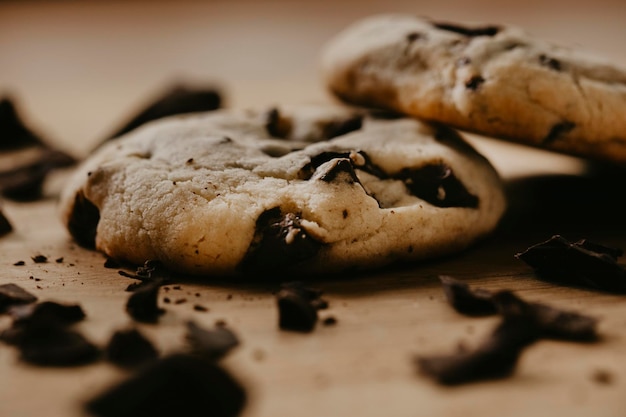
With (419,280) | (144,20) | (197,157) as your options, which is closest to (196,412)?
(419,280)

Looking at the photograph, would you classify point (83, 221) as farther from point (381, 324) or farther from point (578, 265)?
point (578, 265)

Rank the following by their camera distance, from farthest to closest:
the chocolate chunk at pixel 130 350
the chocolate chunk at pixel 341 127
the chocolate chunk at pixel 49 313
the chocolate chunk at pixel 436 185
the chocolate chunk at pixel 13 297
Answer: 1. the chocolate chunk at pixel 341 127
2. the chocolate chunk at pixel 436 185
3. the chocolate chunk at pixel 13 297
4. the chocolate chunk at pixel 49 313
5. the chocolate chunk at pixel 130 350

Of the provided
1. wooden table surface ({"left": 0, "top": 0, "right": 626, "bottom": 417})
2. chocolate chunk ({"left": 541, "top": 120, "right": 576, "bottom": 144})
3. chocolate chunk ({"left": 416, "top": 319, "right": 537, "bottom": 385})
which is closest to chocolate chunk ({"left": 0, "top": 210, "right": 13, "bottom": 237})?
wooden table surface ({"left": 0, "top": 0, "right": 626, "bottom": 417})

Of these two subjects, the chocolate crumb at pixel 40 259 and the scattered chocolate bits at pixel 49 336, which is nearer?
the scattered chocolate bits at pixel 49 336

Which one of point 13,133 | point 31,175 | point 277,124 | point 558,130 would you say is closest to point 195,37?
point 13,133

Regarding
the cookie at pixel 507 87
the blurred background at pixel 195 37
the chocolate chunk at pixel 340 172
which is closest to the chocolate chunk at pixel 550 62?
the cookie at pixel 507 87

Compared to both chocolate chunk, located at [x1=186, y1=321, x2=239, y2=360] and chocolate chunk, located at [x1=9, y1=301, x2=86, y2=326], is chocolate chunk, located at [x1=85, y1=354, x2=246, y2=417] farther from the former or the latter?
chocolate chunk, located at [x1=9, y1=301, x2=86, y2=326]

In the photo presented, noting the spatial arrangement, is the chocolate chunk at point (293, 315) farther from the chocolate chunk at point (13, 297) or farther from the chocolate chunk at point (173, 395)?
the chocolate chunk at point (13, 297)
